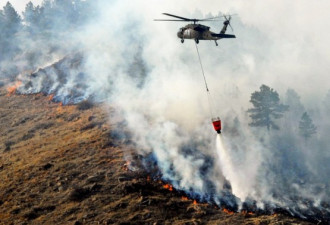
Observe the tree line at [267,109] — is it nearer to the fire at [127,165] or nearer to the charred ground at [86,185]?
the charred ground at [86,185]

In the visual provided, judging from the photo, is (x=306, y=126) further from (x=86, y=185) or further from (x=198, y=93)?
(x=86, y=185)

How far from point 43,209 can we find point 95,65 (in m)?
51.6

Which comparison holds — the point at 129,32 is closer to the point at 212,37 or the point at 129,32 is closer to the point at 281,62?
the point at 281,62

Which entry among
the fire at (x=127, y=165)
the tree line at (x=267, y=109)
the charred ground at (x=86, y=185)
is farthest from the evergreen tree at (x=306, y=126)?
the fire at (x=127, y=165)

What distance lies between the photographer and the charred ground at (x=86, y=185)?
3297cm

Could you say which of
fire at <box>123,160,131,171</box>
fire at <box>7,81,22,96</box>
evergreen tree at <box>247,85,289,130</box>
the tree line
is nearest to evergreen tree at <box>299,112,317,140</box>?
the tree line

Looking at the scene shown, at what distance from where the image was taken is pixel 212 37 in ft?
97.7

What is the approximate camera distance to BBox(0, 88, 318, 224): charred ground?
32969 millimetres

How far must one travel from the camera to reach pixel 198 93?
6856cm

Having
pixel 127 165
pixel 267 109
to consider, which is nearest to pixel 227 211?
pixel 127 165

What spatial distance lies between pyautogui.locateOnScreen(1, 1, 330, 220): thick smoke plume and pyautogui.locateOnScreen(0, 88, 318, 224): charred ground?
322 centimetres

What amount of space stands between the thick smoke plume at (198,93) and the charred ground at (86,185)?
322 centimetres

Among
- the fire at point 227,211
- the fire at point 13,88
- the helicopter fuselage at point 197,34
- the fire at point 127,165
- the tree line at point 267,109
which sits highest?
the fire at point 13,88

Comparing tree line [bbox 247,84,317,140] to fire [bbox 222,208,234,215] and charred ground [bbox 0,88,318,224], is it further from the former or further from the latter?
fire [bbox 222,208,234,215]
